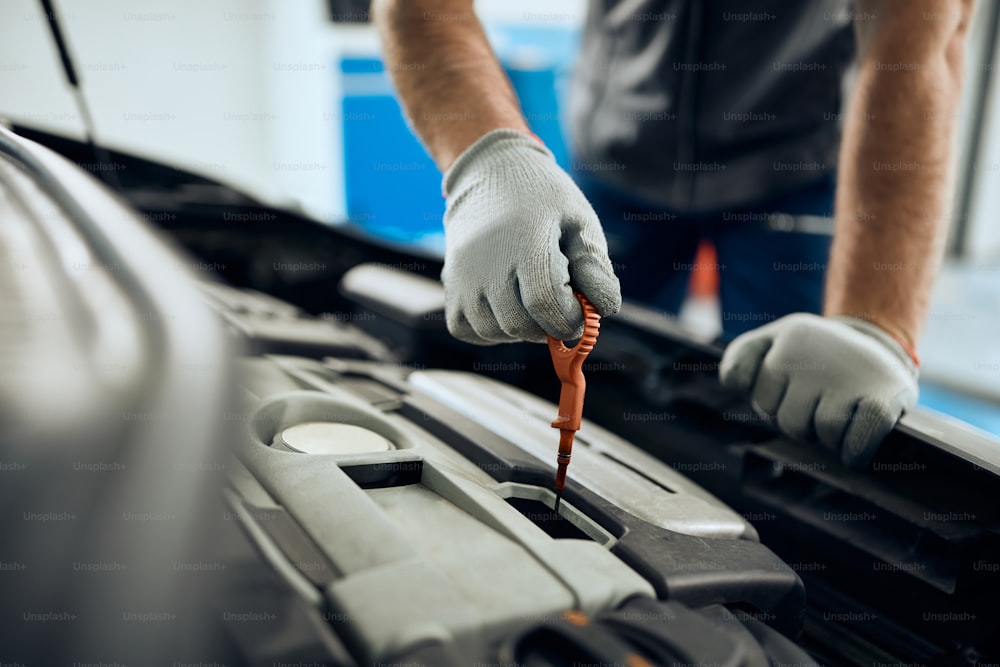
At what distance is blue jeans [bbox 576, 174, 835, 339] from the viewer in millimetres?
1430

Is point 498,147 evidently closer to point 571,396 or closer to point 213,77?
point 571,396

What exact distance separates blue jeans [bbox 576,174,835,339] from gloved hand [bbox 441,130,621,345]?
764 mm

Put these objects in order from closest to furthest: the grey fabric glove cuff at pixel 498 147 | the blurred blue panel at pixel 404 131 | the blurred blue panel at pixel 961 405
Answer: the grey fabric glove cuff at pixel 498 147 < the blurred blue panel at pixel 961 405 < the blurred blue panel at pixel 404 131

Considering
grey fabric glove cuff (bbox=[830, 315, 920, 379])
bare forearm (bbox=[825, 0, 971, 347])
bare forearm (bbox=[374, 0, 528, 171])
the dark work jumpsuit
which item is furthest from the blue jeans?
bare forearm (bbox=[374, 0, 528, 171])

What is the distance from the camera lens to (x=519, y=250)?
739mm

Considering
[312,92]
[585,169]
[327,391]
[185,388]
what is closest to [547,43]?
[312,92]

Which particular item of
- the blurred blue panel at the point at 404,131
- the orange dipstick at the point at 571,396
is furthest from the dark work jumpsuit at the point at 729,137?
the blurred blue panel at the point at 404,131

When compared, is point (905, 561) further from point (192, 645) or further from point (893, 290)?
point (192, 645)

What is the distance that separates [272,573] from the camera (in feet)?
1.56

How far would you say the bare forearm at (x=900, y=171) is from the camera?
99 cm

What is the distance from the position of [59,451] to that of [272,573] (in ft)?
0.49

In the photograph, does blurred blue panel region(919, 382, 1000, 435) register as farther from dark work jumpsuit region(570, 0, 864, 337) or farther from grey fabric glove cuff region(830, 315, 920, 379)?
grey fabric glove cuff region(830, 315, 920, 379)

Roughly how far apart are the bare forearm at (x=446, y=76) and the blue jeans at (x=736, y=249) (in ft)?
2.25

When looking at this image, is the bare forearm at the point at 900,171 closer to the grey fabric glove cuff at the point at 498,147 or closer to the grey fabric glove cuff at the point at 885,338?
the grey fabric glove cuff at the point at 885,338
